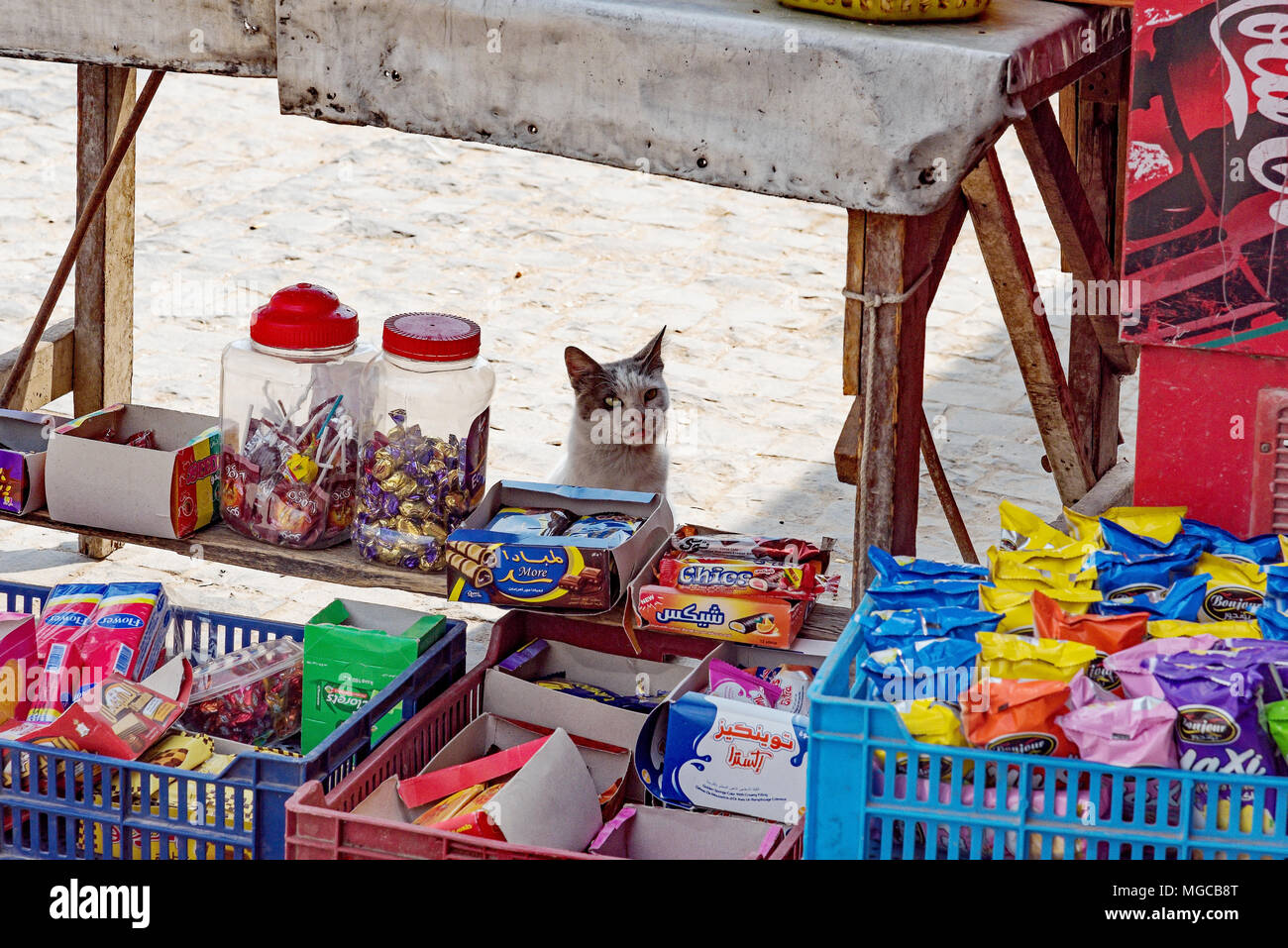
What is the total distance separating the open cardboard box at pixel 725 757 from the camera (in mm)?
2717

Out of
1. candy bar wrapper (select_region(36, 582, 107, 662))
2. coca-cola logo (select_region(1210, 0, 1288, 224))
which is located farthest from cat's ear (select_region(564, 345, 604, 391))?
coca-cola logo (select_region(1210, 0, 1288, 224))

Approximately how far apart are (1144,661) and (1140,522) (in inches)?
20.0

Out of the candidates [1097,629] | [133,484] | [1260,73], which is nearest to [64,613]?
[133,484]

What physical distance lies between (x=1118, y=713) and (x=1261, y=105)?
1.11m

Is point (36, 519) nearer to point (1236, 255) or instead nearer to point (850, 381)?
point (850, 381)

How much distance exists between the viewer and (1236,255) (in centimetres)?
266

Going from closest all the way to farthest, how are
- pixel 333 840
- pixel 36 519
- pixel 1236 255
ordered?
pixel 333 840, pixel 1236 255, pixel 36 519

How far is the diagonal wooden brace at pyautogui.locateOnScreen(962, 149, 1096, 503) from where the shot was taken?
3.15 m

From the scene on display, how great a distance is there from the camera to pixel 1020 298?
3225mm

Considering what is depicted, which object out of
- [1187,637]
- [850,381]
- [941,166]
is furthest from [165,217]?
[1187,637]

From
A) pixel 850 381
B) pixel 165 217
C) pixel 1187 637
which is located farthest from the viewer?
pixel 165 217

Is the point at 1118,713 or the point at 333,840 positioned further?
the point at 333,840

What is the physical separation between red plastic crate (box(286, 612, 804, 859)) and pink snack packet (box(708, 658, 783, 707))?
0.70ft

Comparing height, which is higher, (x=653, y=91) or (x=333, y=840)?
(x=653, y=91)
